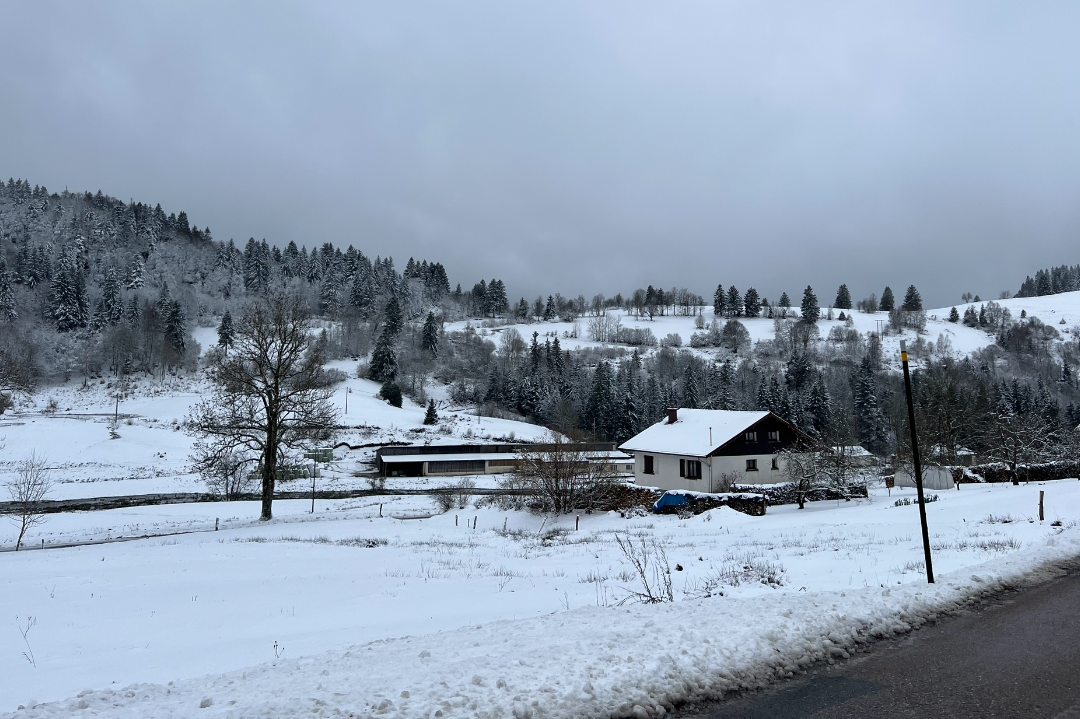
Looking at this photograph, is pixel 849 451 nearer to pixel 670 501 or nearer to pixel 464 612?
pixel 670 501

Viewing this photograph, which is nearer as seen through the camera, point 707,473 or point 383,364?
point 707,473

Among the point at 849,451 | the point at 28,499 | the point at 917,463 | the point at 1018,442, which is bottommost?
the point at 28,499

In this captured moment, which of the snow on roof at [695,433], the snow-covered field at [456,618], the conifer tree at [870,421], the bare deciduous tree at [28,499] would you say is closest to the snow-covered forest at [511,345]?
the conifer tree at [870,421]

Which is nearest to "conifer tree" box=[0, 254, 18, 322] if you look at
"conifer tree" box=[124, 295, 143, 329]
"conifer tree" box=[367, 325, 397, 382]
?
"conifer tree" box=[124, 295, 143, 329]

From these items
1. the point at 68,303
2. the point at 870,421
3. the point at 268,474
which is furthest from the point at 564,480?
the point at 68,303

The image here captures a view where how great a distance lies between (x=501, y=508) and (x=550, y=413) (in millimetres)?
66028

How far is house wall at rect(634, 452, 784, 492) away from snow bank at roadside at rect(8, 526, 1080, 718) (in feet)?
127

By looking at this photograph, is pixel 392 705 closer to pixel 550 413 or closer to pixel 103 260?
pixel 550 413

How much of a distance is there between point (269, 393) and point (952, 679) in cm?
2886

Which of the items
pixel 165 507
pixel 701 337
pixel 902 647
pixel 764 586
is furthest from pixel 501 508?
pixel 701 337

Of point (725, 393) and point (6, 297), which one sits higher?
point (6, 297)

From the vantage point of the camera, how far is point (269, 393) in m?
28.8

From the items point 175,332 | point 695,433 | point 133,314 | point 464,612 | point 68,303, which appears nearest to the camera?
point 464,612

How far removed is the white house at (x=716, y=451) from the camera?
1823 inches
